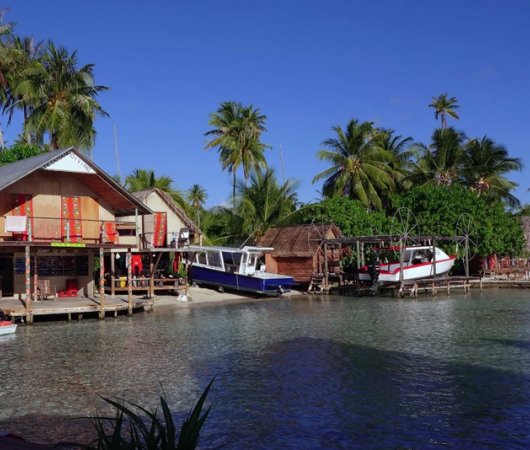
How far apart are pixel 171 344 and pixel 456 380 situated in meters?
7.61

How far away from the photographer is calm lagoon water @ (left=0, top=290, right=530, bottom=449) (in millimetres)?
8062

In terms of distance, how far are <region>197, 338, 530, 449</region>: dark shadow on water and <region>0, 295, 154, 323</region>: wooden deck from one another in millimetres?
9276

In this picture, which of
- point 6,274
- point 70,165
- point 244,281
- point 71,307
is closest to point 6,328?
point 71,307

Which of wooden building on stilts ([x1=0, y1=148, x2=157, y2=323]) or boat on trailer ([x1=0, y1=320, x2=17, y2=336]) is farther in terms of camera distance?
wooden building on stilts ([x1=0, y1=148, x2=157, y2=323])

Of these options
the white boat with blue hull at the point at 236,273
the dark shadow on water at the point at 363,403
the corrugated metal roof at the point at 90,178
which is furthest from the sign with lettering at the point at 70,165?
the dark shadow on water at the point at 363,403

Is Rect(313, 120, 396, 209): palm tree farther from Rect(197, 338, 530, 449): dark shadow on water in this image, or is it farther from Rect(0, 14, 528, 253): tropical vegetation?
Rect(197, 338, 530, 449): dark shadow on water

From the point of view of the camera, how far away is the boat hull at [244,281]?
30.1 meters

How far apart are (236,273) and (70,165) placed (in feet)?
37.1

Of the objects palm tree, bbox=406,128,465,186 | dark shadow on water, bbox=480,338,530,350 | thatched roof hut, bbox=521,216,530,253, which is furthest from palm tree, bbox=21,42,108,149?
thatched roof hut, bbox=521,216,530,253

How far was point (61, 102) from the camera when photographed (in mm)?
33969

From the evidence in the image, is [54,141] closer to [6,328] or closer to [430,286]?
[6,328]

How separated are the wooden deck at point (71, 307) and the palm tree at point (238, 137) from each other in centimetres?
2118

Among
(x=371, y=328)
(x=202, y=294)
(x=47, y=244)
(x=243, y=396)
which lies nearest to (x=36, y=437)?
(x=243, y=396)

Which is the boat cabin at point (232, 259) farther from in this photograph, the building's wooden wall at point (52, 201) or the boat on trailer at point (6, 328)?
the boat on trailer at point (6, 328)
